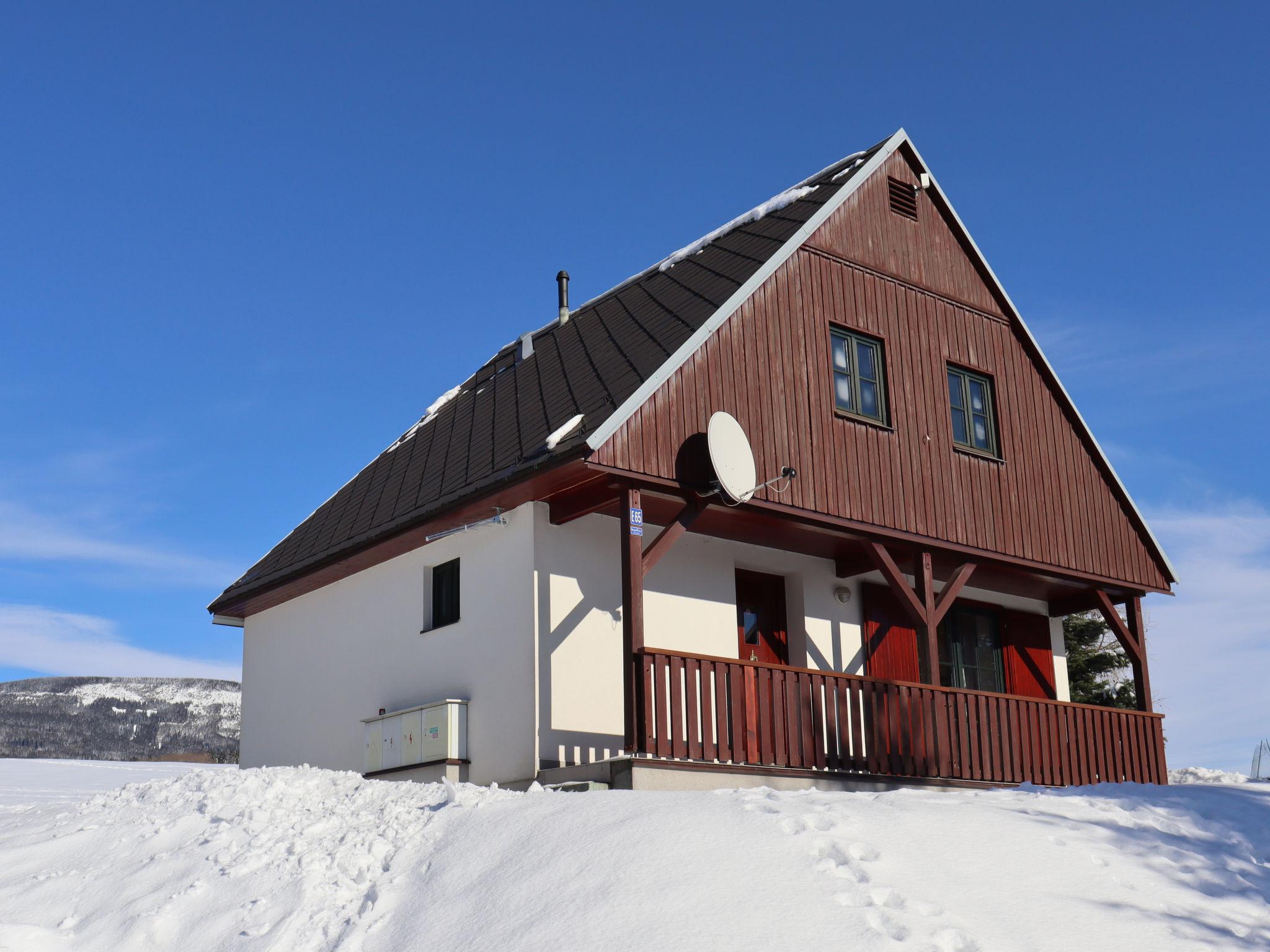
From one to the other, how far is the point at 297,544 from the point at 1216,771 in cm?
1235

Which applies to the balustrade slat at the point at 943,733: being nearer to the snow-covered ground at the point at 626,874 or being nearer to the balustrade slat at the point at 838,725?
the balustrade slat at the point at 838,725

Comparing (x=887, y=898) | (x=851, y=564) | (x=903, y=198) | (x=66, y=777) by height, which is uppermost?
(x=903, y=198)

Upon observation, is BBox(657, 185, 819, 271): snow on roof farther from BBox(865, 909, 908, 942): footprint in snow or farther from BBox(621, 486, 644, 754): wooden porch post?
BBox(865, 909, 908, 942): footprint in snow

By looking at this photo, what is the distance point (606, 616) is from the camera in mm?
13000

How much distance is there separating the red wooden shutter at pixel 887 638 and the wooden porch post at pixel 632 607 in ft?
15.4

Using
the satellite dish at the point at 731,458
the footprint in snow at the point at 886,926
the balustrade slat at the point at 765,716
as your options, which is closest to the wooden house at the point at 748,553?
the balustrade slat at the point at 765,716

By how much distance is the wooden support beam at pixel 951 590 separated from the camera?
14383mm

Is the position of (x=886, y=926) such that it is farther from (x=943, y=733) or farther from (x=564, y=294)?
(x=564, y=294)

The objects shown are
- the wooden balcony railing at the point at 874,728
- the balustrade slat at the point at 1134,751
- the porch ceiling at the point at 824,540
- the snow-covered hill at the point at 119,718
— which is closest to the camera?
the wooden balcony railing at the point at 874,728

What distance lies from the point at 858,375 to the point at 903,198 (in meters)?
2.63

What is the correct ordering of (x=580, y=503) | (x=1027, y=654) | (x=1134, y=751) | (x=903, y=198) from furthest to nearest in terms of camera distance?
1. (x=1027, y=654)
2. (x=903, y=198)
3. (x=1134, y=751)
4. (x=580, y=503)

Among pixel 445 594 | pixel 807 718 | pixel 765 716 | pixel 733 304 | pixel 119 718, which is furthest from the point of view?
pixel 119 718

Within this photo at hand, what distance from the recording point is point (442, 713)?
13.1m

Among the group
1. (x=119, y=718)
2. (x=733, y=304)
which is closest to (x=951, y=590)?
(x=733, y=304)
